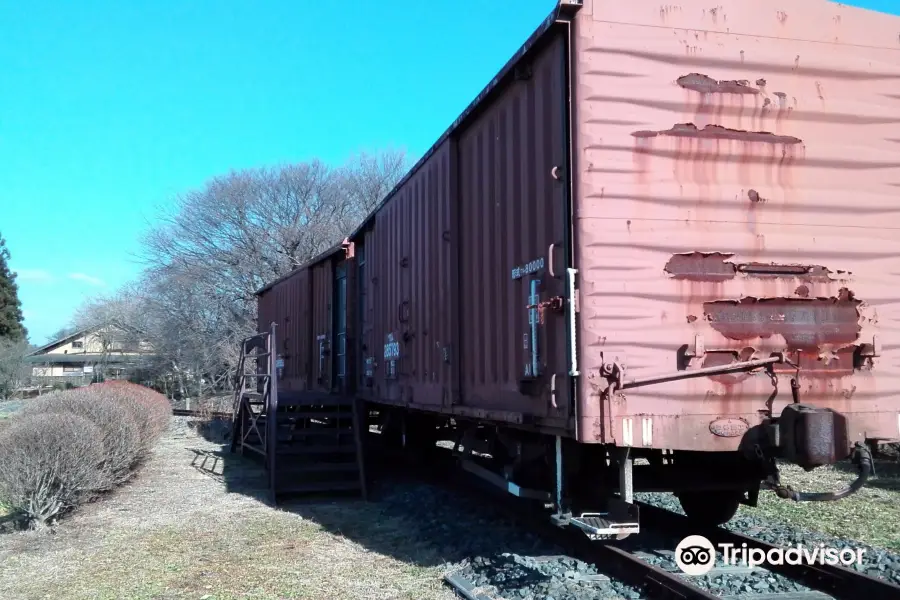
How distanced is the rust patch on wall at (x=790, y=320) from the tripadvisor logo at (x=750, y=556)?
1572 millimetres

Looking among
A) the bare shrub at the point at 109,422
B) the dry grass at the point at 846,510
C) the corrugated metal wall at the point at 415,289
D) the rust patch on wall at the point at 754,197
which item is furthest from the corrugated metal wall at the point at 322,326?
the rust patch on wall at the point at 754,197

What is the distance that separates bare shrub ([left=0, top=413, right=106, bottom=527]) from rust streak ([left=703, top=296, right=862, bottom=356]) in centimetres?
683

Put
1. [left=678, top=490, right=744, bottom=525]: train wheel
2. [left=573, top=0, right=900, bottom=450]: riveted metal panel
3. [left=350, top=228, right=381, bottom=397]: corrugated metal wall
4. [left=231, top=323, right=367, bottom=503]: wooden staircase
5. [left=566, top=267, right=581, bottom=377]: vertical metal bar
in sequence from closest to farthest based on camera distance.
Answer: [left=566, top=267, right=581, bottom=377]: vertical metal bar < [left=573, top=0, right=900, bottom=450]: riveted metal panel < [left=678, top=490, right=744, bottom=525]: train wheel < [left=231, top=323, right=367, bottom=503]: wooden staircase < [left=350, top=228, right=381, bottom=397]: corrugated metal wall

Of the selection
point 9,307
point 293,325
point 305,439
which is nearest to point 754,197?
point 305,439

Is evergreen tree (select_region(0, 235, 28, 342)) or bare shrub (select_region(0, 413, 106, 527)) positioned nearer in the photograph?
bare shrub (select_region(0, 413, 106, 527))

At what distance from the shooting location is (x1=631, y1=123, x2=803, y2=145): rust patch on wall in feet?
16.1

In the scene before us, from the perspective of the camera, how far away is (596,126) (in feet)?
15.6

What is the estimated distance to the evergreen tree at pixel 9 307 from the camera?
50594mm

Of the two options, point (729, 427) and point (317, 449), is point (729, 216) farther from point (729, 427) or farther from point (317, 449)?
point (317, 449)

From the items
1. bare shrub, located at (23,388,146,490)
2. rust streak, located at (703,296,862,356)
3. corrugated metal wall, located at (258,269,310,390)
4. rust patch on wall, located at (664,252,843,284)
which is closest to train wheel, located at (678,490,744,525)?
rust streak, located at (703,296,862,356)

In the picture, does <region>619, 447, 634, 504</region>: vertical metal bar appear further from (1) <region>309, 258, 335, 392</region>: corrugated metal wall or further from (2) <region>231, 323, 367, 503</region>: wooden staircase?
(1) <region>309, 258, 335, 392</region>: corrugated metal wall

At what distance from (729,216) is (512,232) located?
1.58 m

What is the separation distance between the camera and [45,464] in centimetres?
786

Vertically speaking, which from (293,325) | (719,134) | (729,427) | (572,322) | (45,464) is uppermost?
(719,134)
